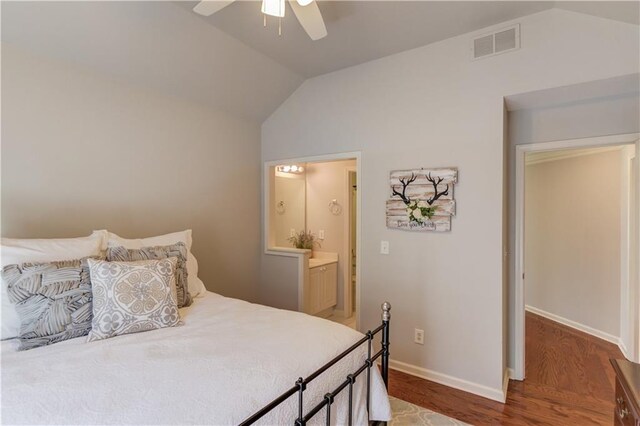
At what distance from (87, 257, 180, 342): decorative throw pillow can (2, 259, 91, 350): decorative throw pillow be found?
0.21ft

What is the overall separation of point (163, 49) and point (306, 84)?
147 centimetres

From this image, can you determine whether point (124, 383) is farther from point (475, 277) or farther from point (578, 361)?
point (578, 361)

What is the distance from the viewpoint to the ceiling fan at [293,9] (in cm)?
164

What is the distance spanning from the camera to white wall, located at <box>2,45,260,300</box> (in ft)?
Result: 6.70

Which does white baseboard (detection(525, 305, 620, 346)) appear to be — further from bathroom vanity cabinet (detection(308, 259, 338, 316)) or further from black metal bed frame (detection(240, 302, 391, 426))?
black metal bed frame (detection(240, 302, 391, 426))

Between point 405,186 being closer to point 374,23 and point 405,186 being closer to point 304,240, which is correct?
point 374,23

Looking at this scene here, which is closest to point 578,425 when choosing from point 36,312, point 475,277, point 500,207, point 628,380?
point 475,277

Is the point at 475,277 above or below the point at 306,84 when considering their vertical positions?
A: below

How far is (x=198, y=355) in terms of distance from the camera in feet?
4.47

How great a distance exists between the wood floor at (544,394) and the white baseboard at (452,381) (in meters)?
0.04

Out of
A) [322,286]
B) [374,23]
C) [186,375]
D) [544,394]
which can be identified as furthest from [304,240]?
[186,375]

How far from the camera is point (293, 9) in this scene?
1698 millimetres

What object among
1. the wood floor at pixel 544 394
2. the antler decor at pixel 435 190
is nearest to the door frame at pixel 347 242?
the wood floor at pixel 544 394

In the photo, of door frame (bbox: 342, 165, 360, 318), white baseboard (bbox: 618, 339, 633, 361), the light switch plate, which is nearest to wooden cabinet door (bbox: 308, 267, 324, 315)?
door frame (bbox: 342, 165, 360, 318)
